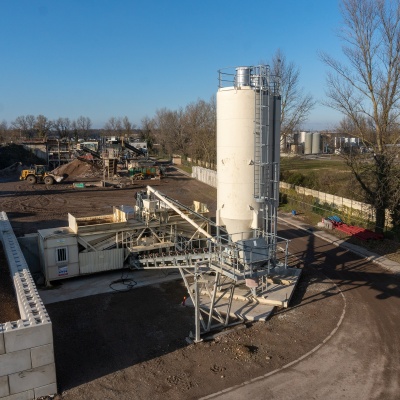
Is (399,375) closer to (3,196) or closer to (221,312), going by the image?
(221,312)

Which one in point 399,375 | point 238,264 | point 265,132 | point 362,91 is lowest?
point 399,375

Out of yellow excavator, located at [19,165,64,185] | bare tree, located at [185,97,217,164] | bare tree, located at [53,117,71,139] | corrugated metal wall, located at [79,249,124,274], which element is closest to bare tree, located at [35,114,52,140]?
bare tree, located at [53,117,71,139]

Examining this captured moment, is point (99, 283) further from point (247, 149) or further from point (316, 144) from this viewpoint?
point (316, 144)

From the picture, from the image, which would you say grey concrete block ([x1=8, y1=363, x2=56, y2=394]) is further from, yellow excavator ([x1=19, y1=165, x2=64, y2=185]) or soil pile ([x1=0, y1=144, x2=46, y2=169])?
soil pile ([x1=0, y1=144, x2=46, y2=169])

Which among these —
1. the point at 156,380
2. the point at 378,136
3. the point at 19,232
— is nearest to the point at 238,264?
the point at 156,380

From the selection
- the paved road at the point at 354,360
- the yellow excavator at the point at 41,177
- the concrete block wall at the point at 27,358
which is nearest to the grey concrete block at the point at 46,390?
the concrete block wall at the point at 27,358

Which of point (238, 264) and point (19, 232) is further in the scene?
point (19, 232)
